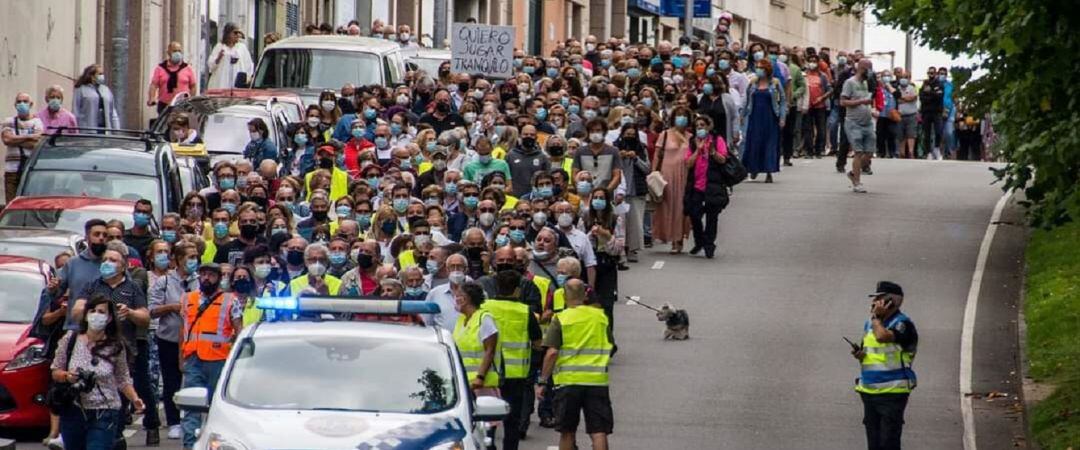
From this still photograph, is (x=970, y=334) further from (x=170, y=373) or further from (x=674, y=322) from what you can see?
(x=170, y=373)

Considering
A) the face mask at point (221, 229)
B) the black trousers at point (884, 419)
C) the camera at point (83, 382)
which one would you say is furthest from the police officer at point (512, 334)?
the face mask at point (221, 229)

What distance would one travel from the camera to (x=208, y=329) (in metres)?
19.1

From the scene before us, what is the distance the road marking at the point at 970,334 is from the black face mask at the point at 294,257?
587cm

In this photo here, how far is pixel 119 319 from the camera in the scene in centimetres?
1820

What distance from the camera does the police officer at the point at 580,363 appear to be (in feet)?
59.7

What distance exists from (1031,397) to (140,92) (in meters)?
22.5

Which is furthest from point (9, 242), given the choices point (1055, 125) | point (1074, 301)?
point (1074, 301)

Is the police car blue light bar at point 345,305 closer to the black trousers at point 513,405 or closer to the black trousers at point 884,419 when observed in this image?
the black trousers at point 513,405

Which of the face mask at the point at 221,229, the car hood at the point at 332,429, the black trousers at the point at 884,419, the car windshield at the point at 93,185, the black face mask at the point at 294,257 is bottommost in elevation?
the black trousers at the point at 884,419

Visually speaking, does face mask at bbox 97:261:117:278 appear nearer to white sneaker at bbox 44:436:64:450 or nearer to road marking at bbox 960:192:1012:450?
white sneaker at bbox 44:436:64:450

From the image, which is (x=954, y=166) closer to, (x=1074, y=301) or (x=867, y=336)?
(x=1074, y=301)

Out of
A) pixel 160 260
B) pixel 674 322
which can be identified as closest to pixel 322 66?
pixel 674 322

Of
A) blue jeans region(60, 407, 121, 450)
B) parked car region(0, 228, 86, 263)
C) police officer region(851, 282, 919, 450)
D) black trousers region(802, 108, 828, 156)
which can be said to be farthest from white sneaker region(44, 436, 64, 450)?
black trousers region(802, 108, 828, 156)

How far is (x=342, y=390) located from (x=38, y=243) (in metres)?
7.99
